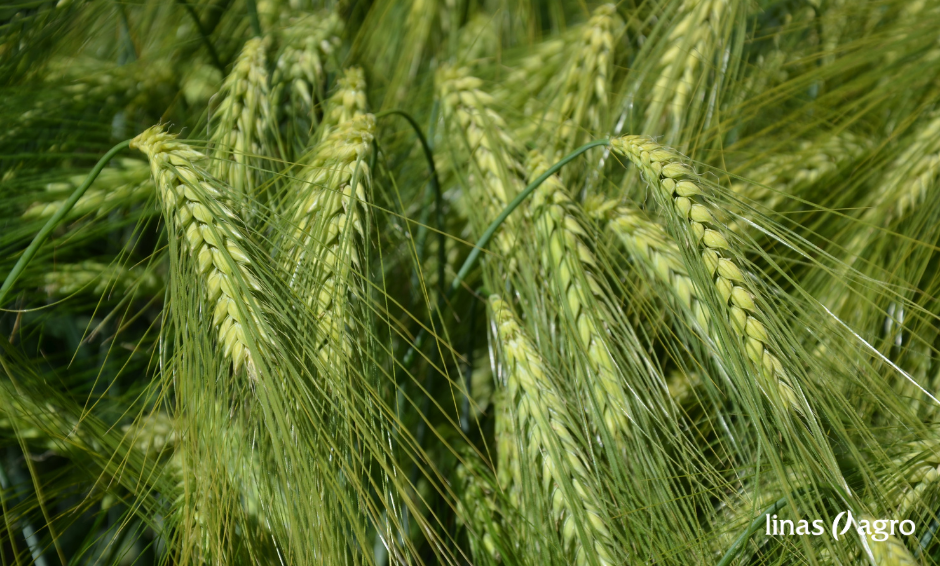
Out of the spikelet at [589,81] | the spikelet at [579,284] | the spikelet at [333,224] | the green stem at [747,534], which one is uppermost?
the spikelet at [589,81]

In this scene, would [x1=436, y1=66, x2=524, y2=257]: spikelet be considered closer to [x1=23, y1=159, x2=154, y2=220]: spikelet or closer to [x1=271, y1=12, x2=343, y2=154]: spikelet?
[x1=271, y1=12, x2=343, y2=154]: spikelet

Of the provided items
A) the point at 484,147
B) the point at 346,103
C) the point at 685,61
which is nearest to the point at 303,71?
the point at 346,103

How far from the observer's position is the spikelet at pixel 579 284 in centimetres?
53

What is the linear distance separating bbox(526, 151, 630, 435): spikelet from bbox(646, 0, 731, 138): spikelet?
0.18 metres

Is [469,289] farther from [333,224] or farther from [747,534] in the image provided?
[747,534]

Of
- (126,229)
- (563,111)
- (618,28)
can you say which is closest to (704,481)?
(563,111)

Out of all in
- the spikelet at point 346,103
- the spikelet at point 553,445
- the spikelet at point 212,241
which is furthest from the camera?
the spikelet at point 346,103

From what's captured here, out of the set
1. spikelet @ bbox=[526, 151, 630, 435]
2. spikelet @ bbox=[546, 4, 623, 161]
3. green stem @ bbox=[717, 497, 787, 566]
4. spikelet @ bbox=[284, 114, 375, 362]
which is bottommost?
green stem @ bbox=[717, 497, 787, 566]

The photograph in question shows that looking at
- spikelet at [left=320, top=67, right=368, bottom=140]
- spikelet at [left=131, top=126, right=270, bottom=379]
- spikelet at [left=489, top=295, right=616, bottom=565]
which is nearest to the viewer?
spikelet at [left=131, top=126, right=270, bottom=379]

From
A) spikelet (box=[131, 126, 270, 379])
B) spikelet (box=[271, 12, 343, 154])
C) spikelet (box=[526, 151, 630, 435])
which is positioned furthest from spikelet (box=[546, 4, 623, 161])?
spikelet (box=[131, 126, 270, 379])

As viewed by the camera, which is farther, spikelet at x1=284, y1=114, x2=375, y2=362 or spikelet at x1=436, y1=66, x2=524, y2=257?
spikelet at x1=436, y1=66, x2=524, y2=257

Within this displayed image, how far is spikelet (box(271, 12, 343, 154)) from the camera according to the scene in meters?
0.67

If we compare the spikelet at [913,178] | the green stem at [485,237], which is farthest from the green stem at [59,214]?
the spikelet at [913,178]

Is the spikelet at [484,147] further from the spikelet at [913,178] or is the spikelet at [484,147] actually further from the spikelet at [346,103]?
the spikelet at [913,178]
